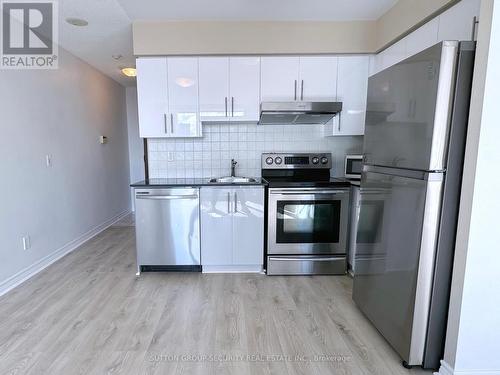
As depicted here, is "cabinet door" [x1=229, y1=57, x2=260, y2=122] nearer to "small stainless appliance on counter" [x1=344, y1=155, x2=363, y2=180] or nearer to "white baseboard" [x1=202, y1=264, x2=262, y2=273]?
"small stainless appliance on counter" [x1=344, y1=155, x2=363, y2=180]

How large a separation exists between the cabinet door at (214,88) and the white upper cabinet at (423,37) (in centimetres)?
165

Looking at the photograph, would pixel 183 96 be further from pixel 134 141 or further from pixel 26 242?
pixel 134 141

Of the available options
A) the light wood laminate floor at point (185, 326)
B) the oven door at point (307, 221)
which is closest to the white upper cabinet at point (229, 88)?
the oven door at point (307, 221)

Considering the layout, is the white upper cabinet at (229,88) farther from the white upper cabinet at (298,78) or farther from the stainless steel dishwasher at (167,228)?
the stainless steel dishwasher at (167,228)

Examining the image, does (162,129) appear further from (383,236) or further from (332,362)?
(332,362)

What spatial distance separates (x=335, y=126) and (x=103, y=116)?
3.57 m

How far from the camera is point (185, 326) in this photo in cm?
189

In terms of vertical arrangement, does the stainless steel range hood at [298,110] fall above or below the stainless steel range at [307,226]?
above

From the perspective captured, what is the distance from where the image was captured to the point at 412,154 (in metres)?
1.43

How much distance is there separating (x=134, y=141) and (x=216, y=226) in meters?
3.52

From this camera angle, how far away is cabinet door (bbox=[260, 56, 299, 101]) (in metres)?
2.74

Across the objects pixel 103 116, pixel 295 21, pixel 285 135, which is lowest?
pixel 285 135

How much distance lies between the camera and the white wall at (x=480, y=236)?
3.99 feet

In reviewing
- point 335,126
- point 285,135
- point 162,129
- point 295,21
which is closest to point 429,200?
point 335,126
